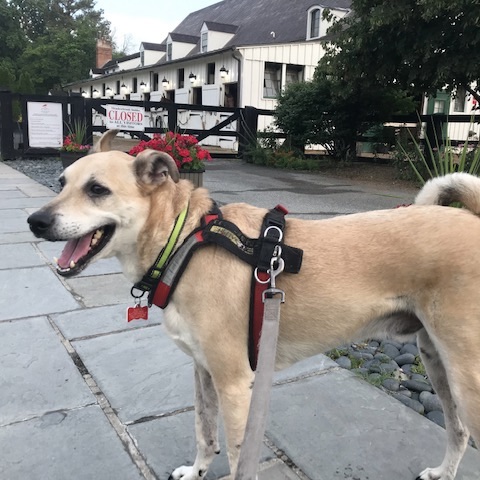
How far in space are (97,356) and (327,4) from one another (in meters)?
26.5

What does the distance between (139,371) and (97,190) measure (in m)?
1.53

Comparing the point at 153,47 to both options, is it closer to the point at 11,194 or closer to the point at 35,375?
the point at 11,194

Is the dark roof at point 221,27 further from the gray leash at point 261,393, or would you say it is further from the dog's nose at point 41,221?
the gray leash at point 261,393

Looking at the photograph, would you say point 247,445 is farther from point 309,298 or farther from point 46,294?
point 46,294

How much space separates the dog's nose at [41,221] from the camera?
202 cm

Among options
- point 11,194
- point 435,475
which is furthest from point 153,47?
point 435,475

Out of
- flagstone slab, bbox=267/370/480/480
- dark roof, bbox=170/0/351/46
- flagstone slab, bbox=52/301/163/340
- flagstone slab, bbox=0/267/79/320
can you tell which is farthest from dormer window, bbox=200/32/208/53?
flagstone slab, bbox=267/370/480/480

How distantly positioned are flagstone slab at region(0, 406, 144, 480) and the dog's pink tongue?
1013 millimetres

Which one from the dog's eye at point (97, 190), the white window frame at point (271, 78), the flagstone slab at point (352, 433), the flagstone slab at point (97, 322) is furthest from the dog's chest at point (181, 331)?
the white window frame at point (271, 78)

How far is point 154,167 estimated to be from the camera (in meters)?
2.15

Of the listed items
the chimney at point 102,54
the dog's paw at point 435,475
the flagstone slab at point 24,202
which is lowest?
the dog's paw at point 435,475

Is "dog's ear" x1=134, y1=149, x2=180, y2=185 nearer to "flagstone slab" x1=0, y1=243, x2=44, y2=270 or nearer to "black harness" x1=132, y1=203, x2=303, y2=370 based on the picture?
"black harness" x1=132, y1=203, x2=303, y2=370

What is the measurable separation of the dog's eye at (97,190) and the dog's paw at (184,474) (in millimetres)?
1344

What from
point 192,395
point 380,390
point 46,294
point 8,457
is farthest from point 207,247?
point 46,294
